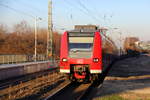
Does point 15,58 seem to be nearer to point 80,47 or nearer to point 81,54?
point 80,47

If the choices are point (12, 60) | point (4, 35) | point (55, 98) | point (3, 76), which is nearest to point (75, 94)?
point (55, 98)

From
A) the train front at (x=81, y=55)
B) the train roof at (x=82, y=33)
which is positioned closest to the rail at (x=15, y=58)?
the train front at (x=81, y=55)

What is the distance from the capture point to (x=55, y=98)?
11055 millimetres

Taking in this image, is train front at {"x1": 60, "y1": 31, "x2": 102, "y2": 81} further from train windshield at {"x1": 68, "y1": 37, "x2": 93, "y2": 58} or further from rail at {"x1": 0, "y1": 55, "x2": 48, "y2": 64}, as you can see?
rail at {"x1": 0, "y1": 55, "x2": 48, "y2": 64}

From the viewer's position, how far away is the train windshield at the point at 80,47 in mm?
15055

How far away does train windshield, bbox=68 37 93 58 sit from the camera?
49.4ft

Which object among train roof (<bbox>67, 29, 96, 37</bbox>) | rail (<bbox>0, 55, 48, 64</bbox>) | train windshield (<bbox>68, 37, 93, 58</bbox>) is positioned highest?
train roof (<bbox>67, 29, 96, 37</bbox>)

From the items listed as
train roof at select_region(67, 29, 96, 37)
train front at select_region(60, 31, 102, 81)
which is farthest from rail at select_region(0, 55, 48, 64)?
train roof at select_region(67, 29, 96, 37)

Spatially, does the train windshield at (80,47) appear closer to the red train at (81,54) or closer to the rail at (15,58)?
the red train at (81,54)

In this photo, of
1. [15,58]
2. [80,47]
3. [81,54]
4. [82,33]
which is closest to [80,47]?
[80,47]

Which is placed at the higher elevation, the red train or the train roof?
the train roof

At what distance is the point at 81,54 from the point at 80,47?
0.43 meters

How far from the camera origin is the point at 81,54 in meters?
15.0

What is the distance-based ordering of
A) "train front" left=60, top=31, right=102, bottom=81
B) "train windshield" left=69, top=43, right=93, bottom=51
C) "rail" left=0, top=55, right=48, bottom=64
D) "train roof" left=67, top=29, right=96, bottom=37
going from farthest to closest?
"rail" left=0, top=55, right=48, bottom=64 → "train roof" left=67, top=29, right=96, bottom=37 → "train windshield" left=69, top=43, right=93, bottom=51 → "train front" left=60, top=31, right=102, bottom=81
